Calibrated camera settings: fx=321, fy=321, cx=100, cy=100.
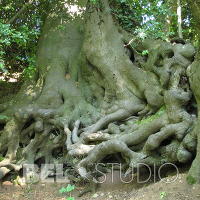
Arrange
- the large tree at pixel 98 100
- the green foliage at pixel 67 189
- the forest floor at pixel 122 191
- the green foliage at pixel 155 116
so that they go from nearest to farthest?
the forest floor at pixel 122 191
the large tree at pixel 98 100
the green foliage at pixel 155 116
the green foliage at pixel 67 189

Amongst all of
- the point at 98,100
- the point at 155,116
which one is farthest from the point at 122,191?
the point at 98,100

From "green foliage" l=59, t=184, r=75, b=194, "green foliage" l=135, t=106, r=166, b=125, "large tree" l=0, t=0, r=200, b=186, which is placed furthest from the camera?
"green foliage" l=59, t=184, r=75, b=194

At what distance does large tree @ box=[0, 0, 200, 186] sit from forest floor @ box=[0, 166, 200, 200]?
0.32 m

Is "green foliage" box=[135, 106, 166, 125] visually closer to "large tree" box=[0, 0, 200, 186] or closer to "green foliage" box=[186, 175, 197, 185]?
"large tree" box=[0, 0, 200, 186]

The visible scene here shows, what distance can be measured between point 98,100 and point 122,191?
300cm

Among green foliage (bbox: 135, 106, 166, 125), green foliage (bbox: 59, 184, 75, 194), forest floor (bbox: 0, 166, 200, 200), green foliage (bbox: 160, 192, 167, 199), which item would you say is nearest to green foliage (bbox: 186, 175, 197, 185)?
forest floor (bbox: 0, 166, 200, 200)

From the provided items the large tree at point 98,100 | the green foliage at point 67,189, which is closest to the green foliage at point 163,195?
the large tree at point 98,100

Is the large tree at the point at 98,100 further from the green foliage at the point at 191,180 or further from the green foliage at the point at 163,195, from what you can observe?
the green foliage at the point at 163,195

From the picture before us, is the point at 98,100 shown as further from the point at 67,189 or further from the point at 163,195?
the point at 163,195

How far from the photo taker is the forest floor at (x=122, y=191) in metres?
4.68

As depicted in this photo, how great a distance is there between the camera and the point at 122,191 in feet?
19.6

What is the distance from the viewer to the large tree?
18.9 feet

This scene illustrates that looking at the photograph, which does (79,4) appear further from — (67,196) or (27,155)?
(67,196)

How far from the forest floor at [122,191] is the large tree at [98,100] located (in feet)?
1.04
